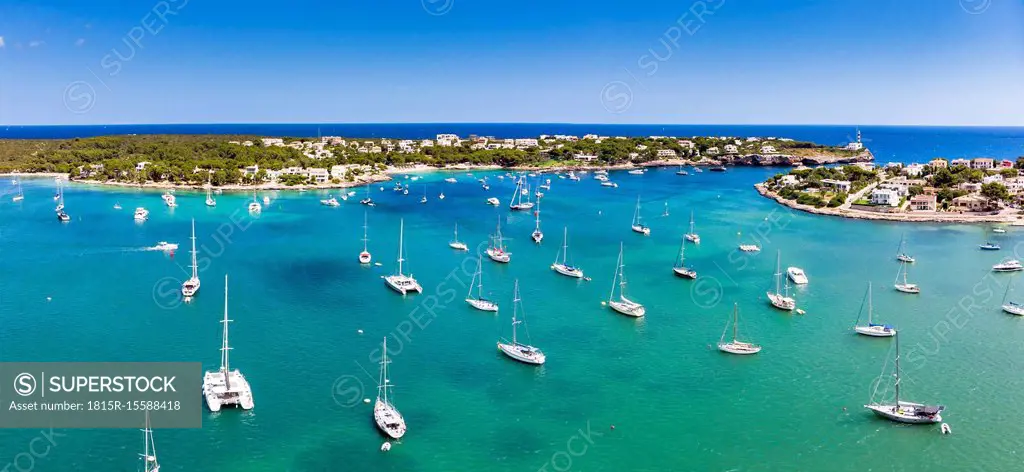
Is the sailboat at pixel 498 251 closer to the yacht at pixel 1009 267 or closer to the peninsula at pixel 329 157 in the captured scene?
the yacht at pixel 1009 267

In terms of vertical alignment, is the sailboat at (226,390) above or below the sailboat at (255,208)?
below

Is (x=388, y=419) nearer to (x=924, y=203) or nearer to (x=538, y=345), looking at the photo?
(x=538, y=345)

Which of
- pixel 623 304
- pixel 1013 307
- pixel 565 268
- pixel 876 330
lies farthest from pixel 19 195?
pixel 1013 307

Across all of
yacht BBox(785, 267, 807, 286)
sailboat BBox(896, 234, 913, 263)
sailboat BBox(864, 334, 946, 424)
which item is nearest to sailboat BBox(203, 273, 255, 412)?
sailboat BBox(864, 334, 946, 424)

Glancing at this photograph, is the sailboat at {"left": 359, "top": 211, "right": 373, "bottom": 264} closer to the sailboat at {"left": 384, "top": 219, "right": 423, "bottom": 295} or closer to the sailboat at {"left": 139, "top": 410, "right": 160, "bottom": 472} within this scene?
the sailboat at {"left": 384, "top": 219, "right": 423, "bottom": 295}

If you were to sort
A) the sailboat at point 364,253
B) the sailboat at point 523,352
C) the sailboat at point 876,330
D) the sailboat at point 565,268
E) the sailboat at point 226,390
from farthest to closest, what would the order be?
the sailboat at point 364,253 → the sailboat at point 565,268 → the sailboat at point 876,330 → the sailboat at point 523,352 → the sailboat at point 226,390

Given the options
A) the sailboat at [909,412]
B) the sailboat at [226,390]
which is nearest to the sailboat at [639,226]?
the sailboat at [909,412]
